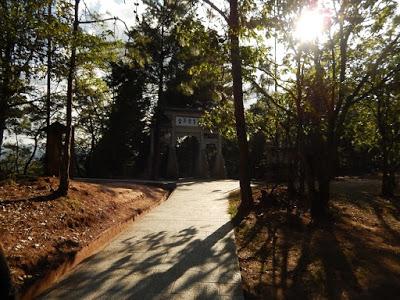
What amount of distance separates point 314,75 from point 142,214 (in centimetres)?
621

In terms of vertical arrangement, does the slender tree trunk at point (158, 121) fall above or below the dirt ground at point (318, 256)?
above

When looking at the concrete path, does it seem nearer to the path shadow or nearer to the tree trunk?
the path shadow

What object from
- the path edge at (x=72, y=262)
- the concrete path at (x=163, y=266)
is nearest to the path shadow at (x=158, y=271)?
the concrete path at (x=163, y=266)

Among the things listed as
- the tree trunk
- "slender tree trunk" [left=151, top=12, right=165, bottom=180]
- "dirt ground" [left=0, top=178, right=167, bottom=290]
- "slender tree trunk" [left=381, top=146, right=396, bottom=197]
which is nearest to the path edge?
"dirt ground" [left=0, top=178, right=167, bottom=290]

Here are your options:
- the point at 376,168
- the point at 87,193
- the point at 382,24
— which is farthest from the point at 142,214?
the point at 376,168

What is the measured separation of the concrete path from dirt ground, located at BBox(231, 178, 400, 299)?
1.18 ft

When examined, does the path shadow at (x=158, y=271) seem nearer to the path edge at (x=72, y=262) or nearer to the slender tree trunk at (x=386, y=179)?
the path edge at (x=72, y=262)

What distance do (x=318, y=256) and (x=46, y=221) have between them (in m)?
5.12

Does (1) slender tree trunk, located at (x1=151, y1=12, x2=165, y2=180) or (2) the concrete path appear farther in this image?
(1) slender tree trunk, located at (x1=151, y1=12, x2=165, y2=180)

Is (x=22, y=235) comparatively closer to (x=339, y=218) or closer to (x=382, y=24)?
(x=339, y=218)

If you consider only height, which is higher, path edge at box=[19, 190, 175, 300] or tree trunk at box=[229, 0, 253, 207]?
tree trunk at box=[229, 0, 253, 207]

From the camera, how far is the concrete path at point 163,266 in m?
5.34

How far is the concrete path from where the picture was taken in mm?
5336

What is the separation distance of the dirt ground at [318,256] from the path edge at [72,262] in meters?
2.67
